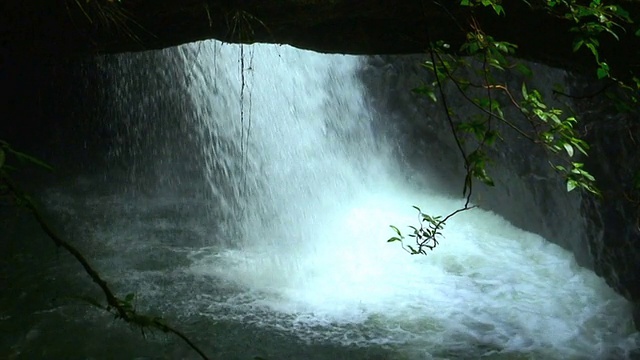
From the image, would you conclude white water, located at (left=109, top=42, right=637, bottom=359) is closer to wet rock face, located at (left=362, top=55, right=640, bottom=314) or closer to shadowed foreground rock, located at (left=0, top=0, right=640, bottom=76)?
wet rock face, located at (left=362, top=55, right=640, bottom=314)

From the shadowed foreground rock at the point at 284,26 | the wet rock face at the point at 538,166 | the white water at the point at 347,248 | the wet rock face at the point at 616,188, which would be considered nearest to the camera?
the shadowed foreground rock at the point at 284,26

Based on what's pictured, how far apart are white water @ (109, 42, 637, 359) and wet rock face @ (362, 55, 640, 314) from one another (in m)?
0.21

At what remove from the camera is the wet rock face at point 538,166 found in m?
4.54

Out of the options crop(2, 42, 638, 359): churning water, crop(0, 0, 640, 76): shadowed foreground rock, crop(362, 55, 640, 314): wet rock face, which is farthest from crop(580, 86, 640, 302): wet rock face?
crop(0, 0, 640, 76): shadowed foreground rock

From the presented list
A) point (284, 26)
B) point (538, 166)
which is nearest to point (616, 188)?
point (538, 166)

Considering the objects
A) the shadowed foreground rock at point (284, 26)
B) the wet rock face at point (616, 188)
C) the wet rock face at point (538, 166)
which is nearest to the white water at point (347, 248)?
the wet rock face at point (538, 166)

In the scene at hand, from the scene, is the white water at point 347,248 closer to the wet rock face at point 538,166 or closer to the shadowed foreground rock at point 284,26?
the wet rock face at point 538,166

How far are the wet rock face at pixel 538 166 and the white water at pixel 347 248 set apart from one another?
214 mm

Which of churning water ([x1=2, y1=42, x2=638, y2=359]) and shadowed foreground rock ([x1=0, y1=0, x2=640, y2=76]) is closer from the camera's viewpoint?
shadowed foreground rock ([x1=0, y1=0, x2=640, y2=76])

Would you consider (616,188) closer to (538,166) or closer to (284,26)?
(538,166)

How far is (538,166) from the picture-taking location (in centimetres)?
643

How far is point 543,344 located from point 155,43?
3.40m

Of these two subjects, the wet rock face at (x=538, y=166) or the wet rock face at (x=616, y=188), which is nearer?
the wet rock face at (x=616, y=188)

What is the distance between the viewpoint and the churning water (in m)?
4.61
